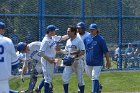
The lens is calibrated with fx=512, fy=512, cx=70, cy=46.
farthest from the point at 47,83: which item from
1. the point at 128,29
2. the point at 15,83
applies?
the point at 128,29

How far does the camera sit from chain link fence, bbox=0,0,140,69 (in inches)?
772

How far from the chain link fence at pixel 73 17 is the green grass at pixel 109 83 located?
8.24 feet

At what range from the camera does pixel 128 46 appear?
21.7m

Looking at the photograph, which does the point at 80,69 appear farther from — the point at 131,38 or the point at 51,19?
the point at 131,38

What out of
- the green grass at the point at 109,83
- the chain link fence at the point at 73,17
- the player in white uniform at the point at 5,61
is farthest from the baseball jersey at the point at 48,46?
the chain link fence at the point at 73,17

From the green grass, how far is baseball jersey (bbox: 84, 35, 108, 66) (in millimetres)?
2754

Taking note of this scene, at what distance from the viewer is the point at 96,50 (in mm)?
13289

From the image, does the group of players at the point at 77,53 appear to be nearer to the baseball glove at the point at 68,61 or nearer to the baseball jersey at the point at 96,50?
the baseball jersey at the point at 96,50

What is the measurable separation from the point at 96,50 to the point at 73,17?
7.36 m

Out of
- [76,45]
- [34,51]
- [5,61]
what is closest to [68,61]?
[76,45]

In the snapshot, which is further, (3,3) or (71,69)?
(3,3)

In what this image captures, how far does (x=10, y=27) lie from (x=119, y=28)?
4864 millimetres

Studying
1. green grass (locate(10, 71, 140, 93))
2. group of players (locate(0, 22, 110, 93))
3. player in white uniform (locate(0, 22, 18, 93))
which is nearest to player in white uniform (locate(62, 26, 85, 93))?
group of players (locate(0, 22, 110, 93))

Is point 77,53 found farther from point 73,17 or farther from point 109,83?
point 73,17
